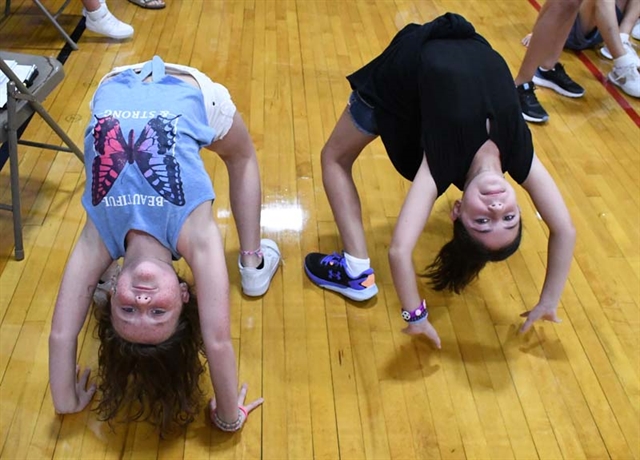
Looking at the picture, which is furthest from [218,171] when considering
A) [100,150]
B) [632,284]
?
[632,284]

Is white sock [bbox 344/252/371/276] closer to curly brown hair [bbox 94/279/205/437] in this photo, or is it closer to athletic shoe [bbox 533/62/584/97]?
curly brown hair [bbox 94/279/205/437]

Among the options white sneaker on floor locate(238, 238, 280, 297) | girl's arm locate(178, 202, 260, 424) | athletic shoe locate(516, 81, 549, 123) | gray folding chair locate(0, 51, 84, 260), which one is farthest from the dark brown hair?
gray folding chair locate(0, 51, 84, 260)

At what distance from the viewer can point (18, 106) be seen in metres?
1.83

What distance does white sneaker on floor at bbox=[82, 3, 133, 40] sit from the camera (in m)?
3.01

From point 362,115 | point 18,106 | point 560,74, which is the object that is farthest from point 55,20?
point 560,74

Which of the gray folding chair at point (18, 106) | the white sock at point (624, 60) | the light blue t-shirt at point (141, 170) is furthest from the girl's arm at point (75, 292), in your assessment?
the white sock at point (624, 60)

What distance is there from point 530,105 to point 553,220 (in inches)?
50.9

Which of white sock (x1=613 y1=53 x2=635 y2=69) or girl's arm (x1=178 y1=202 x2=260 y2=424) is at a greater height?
girl's arm (x1=178 y1=202 x2=260 y2=424)

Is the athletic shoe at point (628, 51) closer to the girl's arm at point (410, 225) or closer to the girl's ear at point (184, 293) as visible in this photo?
the girl's arm at point (410, 225)

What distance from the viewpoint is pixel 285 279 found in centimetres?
195

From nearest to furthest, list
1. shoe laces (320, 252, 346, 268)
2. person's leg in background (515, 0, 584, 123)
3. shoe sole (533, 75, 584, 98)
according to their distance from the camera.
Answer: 1. shoe laces (320, 252, 346, 268)
2. person's leg in background (515, 0, 584, 123)
3. shoe sole (533, 75, 584, 98)

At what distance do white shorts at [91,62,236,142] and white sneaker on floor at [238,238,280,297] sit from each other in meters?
0.46

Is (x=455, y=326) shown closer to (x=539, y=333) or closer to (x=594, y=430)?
(x=539, y=333)

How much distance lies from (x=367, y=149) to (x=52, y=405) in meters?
1.52
